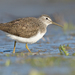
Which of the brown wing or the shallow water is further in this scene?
the brown wing

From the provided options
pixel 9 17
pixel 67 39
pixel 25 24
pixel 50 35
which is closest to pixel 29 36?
pixel 25 24

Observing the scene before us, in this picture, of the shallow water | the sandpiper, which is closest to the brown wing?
the sandpiper

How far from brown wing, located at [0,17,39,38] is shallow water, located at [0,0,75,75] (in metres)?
0.78

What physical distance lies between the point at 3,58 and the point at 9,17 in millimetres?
10053

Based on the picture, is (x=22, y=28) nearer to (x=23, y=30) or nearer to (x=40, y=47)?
(x=23, y=30)

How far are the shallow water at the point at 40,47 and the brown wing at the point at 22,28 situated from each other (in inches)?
30.6

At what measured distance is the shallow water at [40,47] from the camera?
6555 mm

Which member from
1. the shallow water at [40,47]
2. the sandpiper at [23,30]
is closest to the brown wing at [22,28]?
the sandpiper at [23,30]

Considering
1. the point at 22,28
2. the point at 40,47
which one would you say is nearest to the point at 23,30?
the point at 22,28

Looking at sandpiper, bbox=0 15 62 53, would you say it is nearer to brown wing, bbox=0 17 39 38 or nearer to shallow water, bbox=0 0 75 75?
brown wing, bbox=0 17 39 38

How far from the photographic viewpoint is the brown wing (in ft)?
30.7

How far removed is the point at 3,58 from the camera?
26.6 ft

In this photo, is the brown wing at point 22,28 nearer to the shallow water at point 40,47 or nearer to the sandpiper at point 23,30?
the sandpiper at point 23,30

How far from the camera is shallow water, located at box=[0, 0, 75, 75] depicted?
655 centimetres
